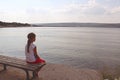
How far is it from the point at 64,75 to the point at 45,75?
0.85m

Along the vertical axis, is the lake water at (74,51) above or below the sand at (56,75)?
below

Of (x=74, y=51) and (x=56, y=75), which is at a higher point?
(x=56, y=75)

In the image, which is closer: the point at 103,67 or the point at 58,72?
the point at 58,72

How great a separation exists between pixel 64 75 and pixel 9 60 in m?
2.48

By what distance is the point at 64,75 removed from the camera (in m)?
8.06

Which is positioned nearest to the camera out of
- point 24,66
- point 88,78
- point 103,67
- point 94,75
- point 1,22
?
point 24,66

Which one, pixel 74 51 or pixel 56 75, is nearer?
pixel 56 75

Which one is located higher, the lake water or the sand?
the sand

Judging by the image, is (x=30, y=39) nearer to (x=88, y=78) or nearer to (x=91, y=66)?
(x=88, y=78)

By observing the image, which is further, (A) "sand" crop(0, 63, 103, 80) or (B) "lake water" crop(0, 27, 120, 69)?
(B) "lake water" crop(0, 27, 120, 69)

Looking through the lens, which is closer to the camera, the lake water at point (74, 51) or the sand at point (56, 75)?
the sand at point (56, 75)

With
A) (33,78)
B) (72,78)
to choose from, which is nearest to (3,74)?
(33,78)

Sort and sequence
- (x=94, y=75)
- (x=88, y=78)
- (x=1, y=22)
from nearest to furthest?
(x=88, y=78) < (x=94, y=75) < (x=1, y=22)

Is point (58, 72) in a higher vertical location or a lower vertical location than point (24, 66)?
lower
